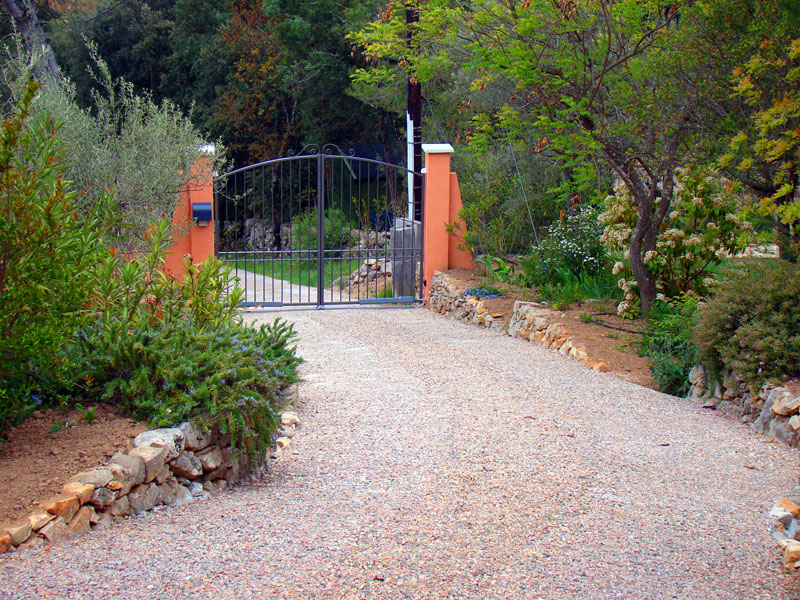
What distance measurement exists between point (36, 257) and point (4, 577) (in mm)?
1464

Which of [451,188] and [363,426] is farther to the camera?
[451,188]

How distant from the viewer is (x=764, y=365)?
17.6ft

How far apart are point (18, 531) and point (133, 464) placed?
627 millimetres

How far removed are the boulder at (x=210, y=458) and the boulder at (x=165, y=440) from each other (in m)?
0.15

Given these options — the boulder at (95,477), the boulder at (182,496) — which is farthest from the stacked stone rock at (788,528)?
the boulder at (95,477)

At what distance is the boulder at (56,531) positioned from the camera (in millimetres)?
3137

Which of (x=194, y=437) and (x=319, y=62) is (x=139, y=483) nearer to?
(x=194, y=437)

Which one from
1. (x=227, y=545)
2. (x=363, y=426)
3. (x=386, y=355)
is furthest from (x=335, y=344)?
(x=227, y=545)

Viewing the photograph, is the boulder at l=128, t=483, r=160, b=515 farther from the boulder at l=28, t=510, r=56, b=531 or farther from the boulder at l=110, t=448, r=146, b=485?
the boulder at l=28, t=510, r=56, b=531

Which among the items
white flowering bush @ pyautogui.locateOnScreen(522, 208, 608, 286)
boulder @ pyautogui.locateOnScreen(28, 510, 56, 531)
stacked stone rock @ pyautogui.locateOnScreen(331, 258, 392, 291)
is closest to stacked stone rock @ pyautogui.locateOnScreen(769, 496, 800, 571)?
boulder @ pyautogui.locateOnScreen(28, 510, 56, 531)

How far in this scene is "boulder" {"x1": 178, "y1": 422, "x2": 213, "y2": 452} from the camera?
13.0 ft

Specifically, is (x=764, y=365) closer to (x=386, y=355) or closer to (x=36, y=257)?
(x=386, y=355)

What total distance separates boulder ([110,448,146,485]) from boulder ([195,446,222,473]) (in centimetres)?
42

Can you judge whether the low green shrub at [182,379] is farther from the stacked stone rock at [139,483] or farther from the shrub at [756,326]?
the shrub at [756,326]
